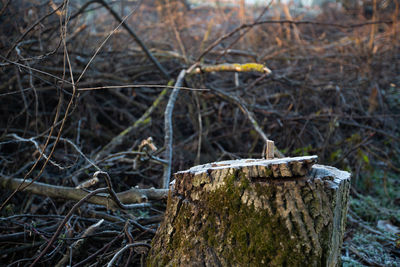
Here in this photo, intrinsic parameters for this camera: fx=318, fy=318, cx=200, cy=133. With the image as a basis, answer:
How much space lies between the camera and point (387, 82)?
5.12 meters

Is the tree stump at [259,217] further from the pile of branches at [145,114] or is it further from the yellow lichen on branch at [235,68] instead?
the yellow lichen on branch at [235,68]

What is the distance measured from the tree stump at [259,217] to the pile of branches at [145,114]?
0.64 m

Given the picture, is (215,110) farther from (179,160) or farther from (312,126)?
(312,126)

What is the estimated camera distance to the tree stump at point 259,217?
1.40 m

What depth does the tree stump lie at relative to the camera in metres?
1.40

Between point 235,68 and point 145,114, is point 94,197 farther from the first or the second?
point 235,68

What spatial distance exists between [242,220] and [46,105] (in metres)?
3.72

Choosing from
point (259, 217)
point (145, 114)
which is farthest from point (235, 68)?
point (259, 217)

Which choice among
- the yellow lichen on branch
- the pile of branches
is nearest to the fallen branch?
the pile of branches

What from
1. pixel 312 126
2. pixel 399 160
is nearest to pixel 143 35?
pixel 312 126

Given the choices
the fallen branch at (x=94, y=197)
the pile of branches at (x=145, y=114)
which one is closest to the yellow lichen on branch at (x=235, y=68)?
the pile of branches at (x=145, y=114)

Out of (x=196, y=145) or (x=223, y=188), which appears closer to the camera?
(x=223, y=188)

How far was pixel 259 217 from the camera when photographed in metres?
1.46

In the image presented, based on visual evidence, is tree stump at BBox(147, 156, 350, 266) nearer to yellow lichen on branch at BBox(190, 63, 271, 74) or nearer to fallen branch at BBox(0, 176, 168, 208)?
fallen branch at BBox(0, 176, 168, 208)
